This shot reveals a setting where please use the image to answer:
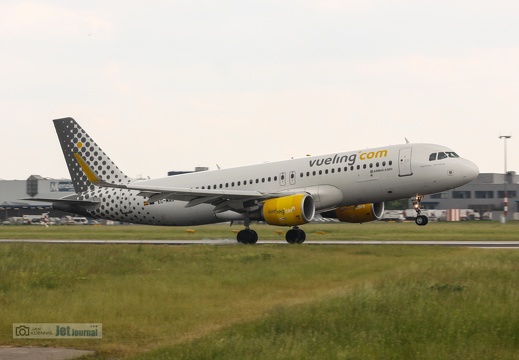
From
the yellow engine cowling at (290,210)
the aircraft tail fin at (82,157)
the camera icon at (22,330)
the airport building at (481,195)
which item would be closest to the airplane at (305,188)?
the yellow engine cowling at (290,210)

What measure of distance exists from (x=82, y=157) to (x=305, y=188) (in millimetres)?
15331

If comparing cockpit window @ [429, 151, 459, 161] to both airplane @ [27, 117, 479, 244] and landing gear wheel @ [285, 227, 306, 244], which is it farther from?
landing gear wheel @ [285, 227, 306, 244]

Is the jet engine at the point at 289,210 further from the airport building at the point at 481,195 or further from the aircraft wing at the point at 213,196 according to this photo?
the airport building at the point at 481,195

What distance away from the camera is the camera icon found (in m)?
17.3

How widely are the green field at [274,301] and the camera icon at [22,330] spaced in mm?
283

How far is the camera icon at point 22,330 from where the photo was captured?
17344 mm

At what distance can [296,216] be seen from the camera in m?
36.3

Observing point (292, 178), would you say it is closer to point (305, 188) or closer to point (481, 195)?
point (305, 188)

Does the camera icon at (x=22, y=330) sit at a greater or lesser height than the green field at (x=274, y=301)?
lesser

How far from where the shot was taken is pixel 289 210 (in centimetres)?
3647

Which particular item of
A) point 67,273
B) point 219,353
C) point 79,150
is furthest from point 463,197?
point 219,353

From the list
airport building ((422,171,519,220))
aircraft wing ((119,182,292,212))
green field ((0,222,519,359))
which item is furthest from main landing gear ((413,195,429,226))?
airport building ((422,171,519,220))

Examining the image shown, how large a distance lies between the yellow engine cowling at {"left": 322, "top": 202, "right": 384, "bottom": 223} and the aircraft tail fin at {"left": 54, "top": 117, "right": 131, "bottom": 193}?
530 inches

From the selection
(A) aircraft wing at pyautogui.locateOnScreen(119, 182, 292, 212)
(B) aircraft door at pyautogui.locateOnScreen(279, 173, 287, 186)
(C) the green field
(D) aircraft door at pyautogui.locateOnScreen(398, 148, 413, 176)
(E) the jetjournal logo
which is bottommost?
(E) the jetjournal logo
